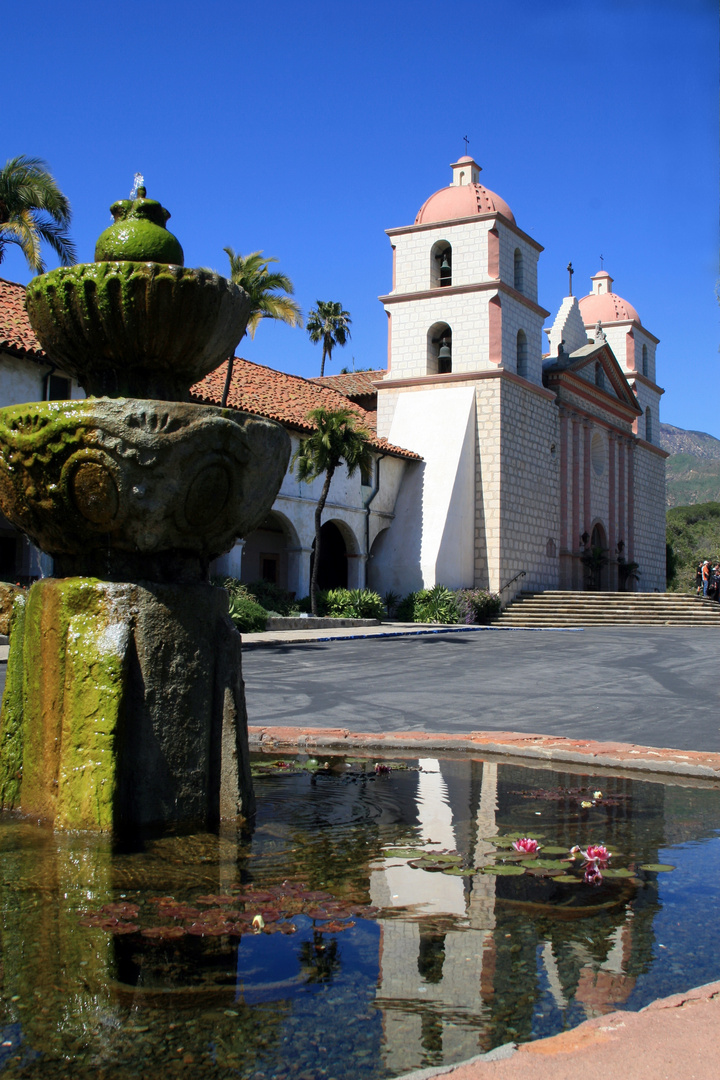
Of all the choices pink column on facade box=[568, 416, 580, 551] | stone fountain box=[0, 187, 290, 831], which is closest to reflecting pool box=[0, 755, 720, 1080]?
stone fountain box=[0, 187, 290, 831]

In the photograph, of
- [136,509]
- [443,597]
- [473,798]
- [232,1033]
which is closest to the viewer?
[232,1033]

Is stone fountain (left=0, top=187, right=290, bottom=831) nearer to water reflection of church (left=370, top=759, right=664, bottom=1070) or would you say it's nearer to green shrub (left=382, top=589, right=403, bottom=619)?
water reflection of church (left=370, top=759, right=664, bottom=1070)

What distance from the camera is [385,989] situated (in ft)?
7.54

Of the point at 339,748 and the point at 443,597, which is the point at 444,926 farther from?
the point at 443,597

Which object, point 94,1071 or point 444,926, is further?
point 444,926

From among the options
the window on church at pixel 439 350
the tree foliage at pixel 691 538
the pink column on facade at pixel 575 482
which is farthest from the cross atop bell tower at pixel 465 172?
the tree foliage at pixel 691 538

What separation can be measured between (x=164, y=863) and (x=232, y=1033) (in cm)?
136

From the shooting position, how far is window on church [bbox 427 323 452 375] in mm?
29562

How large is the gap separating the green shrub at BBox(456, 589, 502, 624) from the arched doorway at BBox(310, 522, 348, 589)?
4.01 m

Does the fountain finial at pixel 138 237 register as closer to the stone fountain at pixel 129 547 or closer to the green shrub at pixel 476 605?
the stone fountain at pixel 129 547

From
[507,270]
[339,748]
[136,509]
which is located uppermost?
[507,270]

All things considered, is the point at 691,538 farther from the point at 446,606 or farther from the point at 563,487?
the point at 446,606

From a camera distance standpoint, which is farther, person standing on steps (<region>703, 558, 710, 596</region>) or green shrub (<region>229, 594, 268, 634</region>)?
person standing on steps (<region>703, 558, 710, 596</region>)

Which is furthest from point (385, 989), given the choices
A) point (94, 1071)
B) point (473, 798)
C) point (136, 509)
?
point (473, 798)
